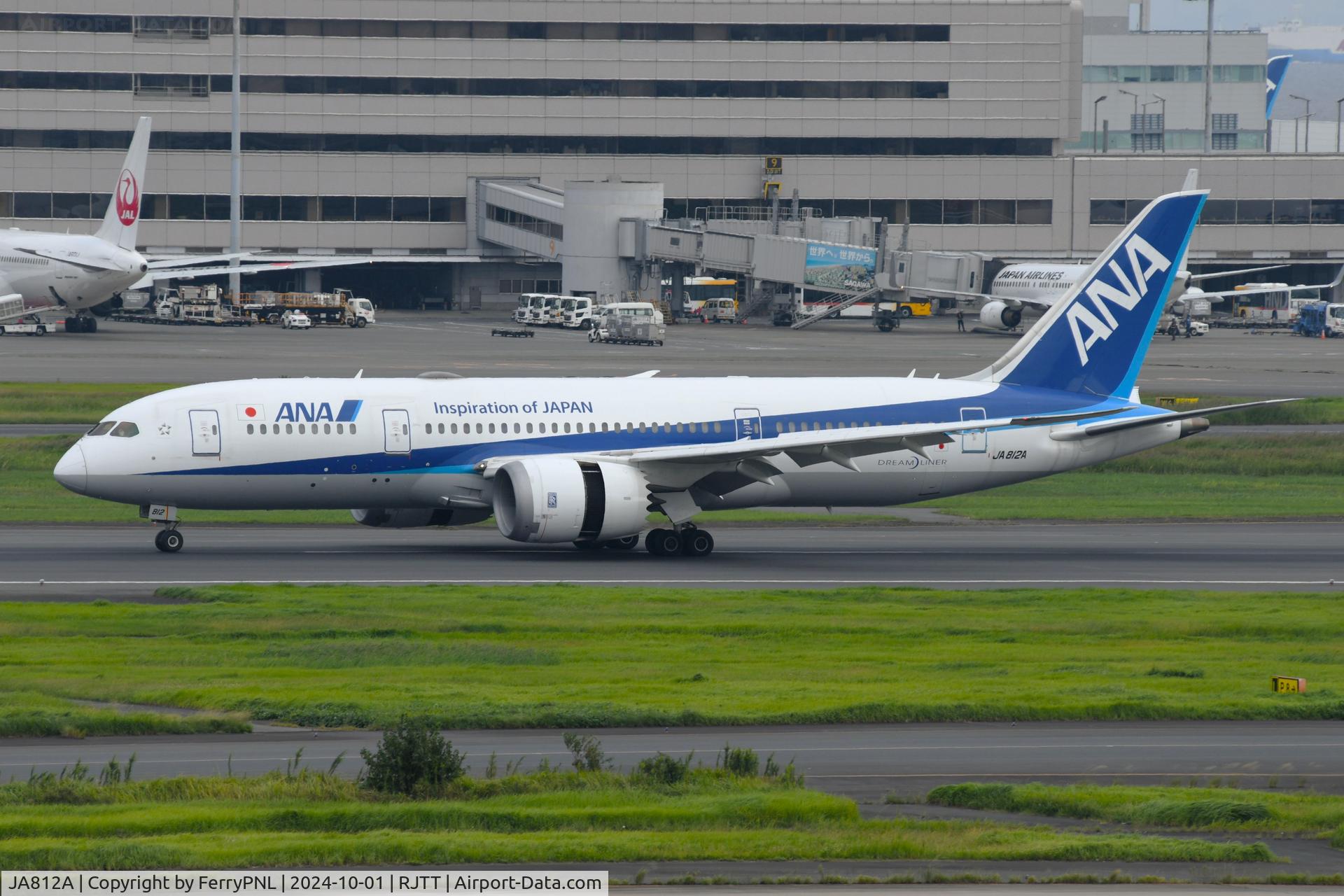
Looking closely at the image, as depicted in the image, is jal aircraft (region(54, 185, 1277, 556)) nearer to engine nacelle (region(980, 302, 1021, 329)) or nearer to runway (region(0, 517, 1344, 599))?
runway (region(0, 517, 1344, 599))

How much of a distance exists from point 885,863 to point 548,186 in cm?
13414

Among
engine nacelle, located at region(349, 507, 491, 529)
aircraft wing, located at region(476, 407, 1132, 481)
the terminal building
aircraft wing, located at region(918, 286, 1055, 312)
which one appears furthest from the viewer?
the terminal building

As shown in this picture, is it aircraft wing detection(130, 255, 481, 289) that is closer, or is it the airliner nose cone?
the airliner nose cone

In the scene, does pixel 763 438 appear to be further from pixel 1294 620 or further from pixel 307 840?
pixel 307 840

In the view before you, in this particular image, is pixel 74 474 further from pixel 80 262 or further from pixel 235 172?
pixel 235 172

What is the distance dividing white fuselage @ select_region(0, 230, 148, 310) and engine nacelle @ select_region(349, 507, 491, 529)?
72229mm

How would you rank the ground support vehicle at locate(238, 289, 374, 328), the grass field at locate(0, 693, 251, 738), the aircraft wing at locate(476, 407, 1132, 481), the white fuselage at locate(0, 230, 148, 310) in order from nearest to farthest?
the grass field at locate(0, 693, 251, 738), the aircraft wing at locate(476, 407, 1132, 481), the white fuselage at locate(0, 230, 148, 310), the ground support vehicle at locate(238, 289, 374, 328)

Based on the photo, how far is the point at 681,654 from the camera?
29.1m

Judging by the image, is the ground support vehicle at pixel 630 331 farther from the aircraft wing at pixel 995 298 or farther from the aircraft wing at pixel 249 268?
the aircraft wing at pixel 995 298

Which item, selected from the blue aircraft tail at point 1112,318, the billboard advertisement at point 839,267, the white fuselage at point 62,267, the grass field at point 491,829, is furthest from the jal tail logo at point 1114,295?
the billboard advertisement at point 839,267

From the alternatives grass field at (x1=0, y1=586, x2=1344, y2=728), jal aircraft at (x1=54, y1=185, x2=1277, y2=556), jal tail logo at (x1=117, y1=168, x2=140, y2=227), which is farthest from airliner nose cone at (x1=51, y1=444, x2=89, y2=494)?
jal tail logo at (x1=117, y1=168, x2=140, y2=227)

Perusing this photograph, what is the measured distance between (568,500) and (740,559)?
212 inches

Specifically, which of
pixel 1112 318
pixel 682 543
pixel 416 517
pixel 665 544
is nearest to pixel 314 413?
pixel 416 517

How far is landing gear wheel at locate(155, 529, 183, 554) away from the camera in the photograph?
1598 inches
